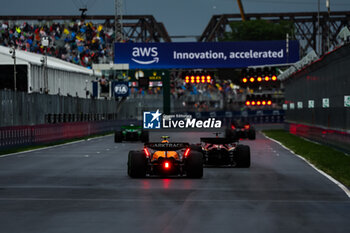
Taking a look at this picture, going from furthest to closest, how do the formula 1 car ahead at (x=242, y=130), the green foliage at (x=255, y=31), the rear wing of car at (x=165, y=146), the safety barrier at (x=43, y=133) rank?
the green foliage at (x=255, y=31)
the formula 1 car ahead at (x=242, y=130)
the safety barrier at (x=43, y=133)
the rear wing of car at (x=165, y=146)

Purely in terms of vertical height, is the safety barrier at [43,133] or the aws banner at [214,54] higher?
the aws banner at [214,54]

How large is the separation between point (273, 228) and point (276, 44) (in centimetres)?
4989

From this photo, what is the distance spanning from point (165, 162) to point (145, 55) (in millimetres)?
40811

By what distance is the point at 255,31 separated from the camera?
13562 centimetres

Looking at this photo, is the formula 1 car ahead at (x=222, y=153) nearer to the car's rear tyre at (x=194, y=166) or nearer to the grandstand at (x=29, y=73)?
the car's rear tyre at (x=194, y=166)

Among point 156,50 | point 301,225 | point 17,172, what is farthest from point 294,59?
point 301,225

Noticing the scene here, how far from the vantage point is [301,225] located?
1152 centimetres

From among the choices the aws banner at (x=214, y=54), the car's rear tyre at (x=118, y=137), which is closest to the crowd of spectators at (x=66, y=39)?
the aws banner at (x=214, y=54)

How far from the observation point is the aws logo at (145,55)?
197 ft

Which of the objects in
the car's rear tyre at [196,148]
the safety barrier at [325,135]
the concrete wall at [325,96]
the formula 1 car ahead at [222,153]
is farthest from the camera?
the concrete wall at [325,96]

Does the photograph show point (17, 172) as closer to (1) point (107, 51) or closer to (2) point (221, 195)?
(2) point (221, 195)

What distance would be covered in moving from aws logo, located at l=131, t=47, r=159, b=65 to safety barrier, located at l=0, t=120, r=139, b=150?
248 inches

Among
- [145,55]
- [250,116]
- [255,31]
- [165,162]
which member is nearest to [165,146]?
[165,162]

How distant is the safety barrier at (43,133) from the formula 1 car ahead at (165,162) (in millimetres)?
15453
